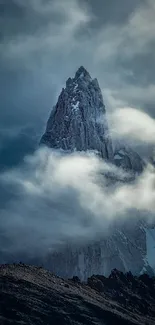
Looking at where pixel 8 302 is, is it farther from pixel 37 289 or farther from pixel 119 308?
pixel 119 308

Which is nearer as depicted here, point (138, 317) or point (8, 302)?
point (8, 302)

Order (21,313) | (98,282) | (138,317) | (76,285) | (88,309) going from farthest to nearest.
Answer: (98,282)
(76,285)
(138,317)
(88,309)
(21,313)

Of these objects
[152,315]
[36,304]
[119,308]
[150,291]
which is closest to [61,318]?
[36,304]

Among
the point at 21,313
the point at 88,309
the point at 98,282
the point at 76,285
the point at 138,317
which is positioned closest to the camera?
the point at 21,313

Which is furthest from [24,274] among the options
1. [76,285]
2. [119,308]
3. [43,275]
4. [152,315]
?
[152,315]

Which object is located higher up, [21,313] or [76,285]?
[76,285]

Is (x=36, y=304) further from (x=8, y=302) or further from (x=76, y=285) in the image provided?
(x=76, y=285)

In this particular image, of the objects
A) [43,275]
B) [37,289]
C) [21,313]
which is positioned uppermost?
[43,275]
